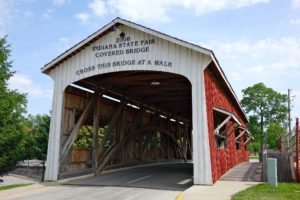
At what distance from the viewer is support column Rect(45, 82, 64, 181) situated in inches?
536

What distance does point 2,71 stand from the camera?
17781mm

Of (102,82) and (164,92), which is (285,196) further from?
(164,92)

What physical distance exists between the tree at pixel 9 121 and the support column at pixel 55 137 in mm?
3522

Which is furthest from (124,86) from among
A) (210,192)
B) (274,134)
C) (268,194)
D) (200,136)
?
(274,134)

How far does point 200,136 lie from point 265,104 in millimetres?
59953

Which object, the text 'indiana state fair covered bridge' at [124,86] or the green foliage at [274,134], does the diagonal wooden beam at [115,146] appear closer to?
the text 'indiana state fair covered bridge' at [124,86]

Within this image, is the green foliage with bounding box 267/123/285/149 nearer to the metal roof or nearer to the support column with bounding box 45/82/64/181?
the metal roof

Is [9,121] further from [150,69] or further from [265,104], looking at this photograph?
[265,104]

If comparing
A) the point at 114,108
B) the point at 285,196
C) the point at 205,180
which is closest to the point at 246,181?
the point at 205,180

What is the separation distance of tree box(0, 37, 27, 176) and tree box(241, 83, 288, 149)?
5699 centimetres

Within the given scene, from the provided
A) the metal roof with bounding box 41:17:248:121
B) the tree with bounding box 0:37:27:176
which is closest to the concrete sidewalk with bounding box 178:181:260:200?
the metal roof with bounding box 41:17:248:121

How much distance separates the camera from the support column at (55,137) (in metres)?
13.6

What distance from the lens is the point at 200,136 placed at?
38.7ft

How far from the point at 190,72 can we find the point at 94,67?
4.46 metres
